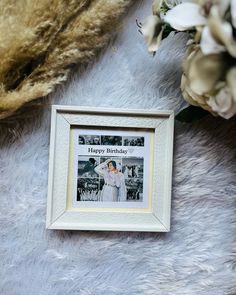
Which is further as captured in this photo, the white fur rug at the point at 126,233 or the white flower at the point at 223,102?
the white fur rug at the point at 126,233

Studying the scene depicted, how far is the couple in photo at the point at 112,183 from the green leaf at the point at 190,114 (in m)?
0.17

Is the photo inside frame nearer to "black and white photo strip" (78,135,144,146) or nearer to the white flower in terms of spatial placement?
"black and white photo strip" (78,135,144,146)

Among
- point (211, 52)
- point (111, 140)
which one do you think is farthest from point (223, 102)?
point (111, 140)

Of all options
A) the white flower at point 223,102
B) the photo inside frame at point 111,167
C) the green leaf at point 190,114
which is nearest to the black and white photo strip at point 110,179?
the photo inside frame at point 111,167

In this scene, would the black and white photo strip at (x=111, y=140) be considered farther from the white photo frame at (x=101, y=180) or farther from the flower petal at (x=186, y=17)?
the flower petal at (x=186, y=17)

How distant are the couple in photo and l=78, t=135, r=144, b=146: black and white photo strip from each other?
4 centimetres

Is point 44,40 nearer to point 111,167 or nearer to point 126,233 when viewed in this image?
point 111,167

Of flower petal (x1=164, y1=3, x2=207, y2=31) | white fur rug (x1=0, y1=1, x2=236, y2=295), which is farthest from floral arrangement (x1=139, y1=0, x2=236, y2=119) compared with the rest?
white fur rug (x1=0, y1=1, x2=236, y2=295)

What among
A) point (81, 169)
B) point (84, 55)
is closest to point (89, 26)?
point (84, 55)

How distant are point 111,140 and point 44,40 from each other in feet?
0.78

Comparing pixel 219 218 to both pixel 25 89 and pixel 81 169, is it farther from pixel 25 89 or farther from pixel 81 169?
pixel 25 89

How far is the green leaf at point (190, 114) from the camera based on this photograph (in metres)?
0.84

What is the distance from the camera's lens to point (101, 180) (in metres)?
0.87

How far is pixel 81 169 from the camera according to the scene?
0.86m
